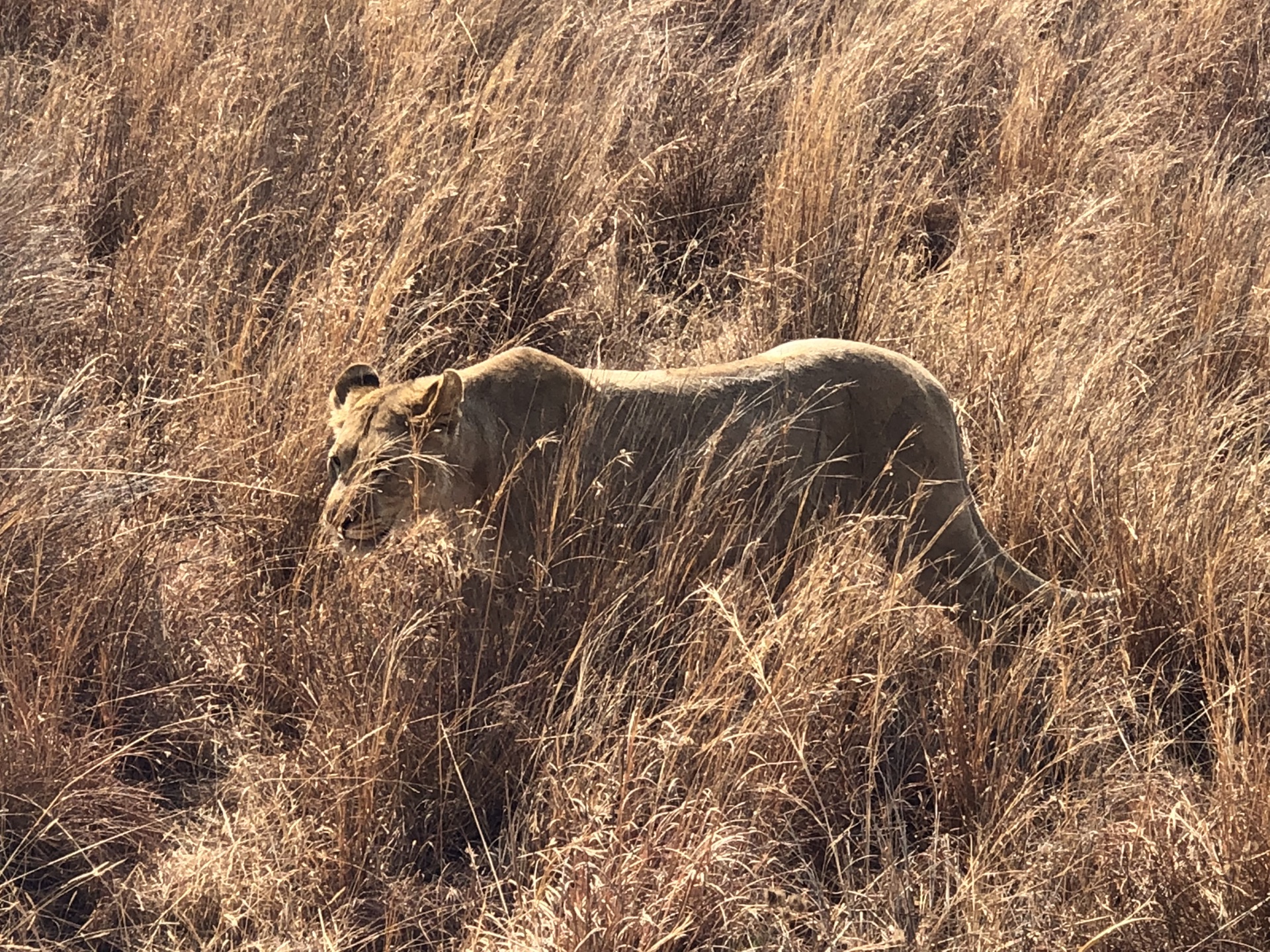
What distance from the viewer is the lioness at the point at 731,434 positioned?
3426mm

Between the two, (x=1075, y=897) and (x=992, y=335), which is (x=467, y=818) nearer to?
(x=1075, y=897)

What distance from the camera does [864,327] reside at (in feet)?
17.7

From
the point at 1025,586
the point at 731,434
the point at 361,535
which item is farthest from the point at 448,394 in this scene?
the point at 1025,586

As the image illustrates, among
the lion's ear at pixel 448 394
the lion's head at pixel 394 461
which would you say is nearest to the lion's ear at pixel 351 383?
the lion's head at pixel 394 461

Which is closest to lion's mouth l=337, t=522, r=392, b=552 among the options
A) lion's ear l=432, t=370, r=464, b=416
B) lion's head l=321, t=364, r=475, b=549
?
lion's head l=321, t=364, r=475, b=549

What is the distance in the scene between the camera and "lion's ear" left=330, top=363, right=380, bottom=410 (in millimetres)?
3715

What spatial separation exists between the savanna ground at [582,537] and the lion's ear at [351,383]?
1.08ft

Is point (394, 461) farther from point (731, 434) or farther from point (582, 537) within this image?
point (731, 434)

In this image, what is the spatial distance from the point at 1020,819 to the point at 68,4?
20.6 feet

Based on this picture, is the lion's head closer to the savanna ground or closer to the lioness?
the lioness

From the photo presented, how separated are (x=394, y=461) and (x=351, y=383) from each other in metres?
0.51

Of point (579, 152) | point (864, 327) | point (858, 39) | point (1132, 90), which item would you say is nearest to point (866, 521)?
point (864, 327)

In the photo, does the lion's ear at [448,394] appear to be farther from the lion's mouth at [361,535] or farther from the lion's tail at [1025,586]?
the lion's tail at [1025,586]

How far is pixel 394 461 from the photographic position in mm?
3332
